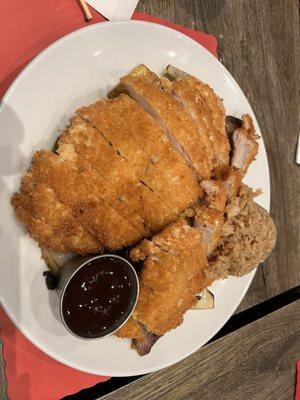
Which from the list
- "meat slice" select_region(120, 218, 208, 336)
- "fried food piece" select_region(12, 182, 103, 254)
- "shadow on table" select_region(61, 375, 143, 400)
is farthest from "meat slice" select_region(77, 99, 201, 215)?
"shadow on table" select_region(61, 375, 143, 400)

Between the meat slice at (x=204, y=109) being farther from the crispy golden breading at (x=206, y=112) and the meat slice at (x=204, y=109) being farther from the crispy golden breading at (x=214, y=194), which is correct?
the crispy golden breading at (x=214, y=194)

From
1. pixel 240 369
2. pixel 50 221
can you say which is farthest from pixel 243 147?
pixel 240 369

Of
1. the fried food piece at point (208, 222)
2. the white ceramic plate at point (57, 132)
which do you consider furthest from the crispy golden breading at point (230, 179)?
the white ceramic plate at point (57, 132)

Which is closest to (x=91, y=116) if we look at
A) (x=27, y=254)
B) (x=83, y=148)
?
(x=83, y=148)

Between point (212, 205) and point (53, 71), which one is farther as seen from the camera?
point (212, 205)

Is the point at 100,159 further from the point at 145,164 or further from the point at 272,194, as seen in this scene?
the point at 272,194

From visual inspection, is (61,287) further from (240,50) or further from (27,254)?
(240,50)
